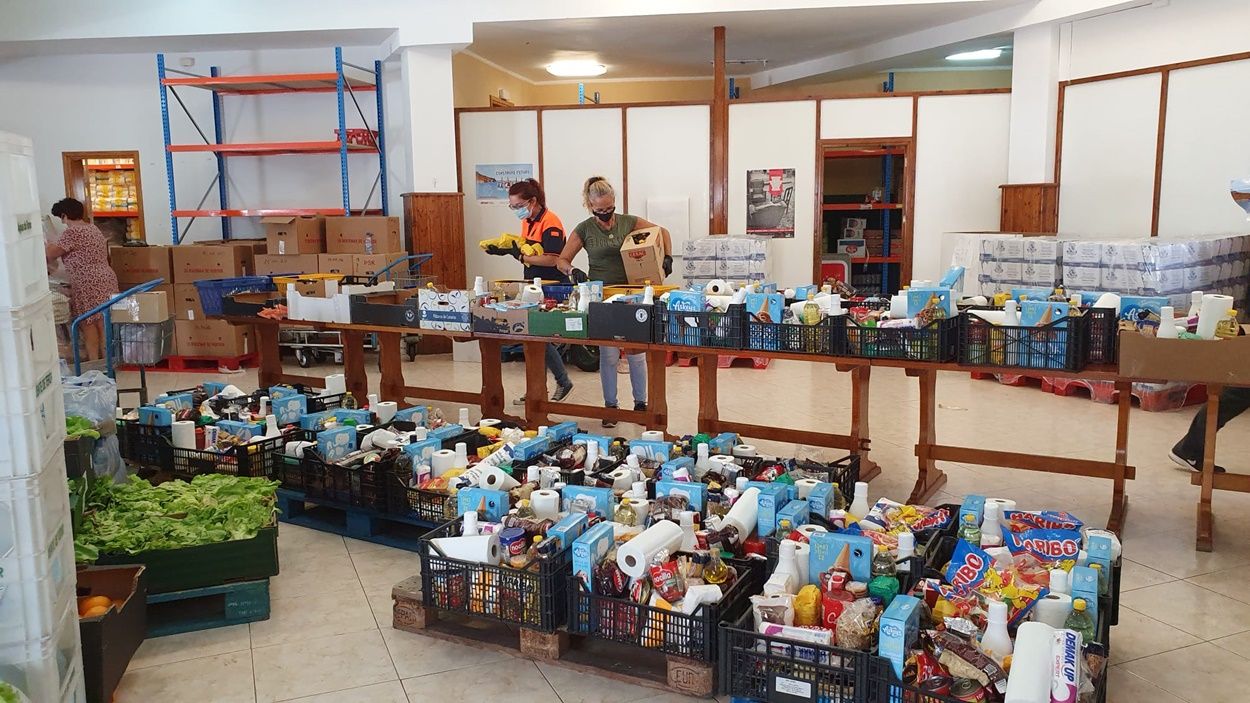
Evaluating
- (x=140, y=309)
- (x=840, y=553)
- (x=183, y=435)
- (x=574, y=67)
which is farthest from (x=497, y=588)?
(x=574, y=67)

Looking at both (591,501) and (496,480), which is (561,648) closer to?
(591,501)

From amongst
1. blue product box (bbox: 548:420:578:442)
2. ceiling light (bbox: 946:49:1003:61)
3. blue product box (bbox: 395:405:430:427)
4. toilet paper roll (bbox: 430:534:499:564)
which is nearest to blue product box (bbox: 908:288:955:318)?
blue product box (bbox: 548:420:578:442)

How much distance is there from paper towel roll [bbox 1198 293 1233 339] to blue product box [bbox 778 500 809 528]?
79.8 inches

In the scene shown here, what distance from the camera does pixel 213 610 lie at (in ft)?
12.2

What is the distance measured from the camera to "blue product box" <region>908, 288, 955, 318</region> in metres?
4.54

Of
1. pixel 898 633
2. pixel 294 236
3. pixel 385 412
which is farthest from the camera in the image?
pixel 294 236

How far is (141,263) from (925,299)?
787 centimetres

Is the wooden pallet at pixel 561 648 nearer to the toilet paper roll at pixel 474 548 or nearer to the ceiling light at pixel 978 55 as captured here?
the toilet paper roll at pixel 474 548

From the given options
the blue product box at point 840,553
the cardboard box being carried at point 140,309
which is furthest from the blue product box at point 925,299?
the cardboard box being carried at point 140,309

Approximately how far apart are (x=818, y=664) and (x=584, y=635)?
2.85 ft

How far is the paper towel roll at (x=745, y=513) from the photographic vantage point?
11.2 ft

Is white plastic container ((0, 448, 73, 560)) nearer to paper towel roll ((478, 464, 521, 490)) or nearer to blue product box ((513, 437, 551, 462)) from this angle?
paper towel roll ((478, 464, 521, 490))

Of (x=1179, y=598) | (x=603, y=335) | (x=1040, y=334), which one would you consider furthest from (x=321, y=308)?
(x=1179, y=598)

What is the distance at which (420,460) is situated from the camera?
4.39 metres
